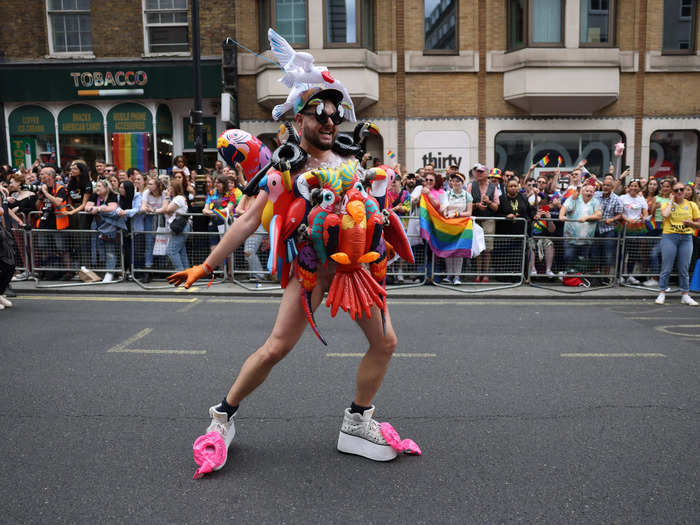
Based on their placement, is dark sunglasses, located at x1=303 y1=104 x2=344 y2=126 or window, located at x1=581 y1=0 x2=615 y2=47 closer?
dark sunglasses, located at x1=303 y1=104 x2=344 y2=126

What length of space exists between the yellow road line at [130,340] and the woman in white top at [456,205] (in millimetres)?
4987

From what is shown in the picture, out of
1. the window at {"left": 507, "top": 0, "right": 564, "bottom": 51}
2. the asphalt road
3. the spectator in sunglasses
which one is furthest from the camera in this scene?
the window at {"left": 507, "top": 0, "right": 564, "bottom": 51}

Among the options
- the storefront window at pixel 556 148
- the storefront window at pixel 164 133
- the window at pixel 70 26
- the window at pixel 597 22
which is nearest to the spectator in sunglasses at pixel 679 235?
the storefront window at pixel 556 148

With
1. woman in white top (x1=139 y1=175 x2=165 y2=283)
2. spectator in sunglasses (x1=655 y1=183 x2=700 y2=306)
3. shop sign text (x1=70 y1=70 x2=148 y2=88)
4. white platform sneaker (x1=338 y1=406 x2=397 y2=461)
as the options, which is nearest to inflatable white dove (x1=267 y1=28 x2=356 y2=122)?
white platform sneaker (x1=338 y1=406 x2=397 y2=461)

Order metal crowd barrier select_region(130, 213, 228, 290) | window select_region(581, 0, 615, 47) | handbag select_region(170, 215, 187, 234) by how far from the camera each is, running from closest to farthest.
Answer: handbag select_region(170, 215, 187, 234) → metal crowd barrier select_region(130, 213, 228, 290) → window select_region(581, 0, 615, 47)

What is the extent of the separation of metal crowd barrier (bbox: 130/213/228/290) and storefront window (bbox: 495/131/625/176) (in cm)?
994

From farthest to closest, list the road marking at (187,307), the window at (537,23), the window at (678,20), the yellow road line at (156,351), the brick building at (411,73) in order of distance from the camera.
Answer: the window at (678,20) < the window at (537,23) < the brick building at (411,73) < the road marking at (187,307) < the yellow road line at (156,351)

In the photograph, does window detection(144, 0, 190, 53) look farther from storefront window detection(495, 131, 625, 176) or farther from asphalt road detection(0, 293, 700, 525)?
asphalt road detection(0, 293, 700, 525)

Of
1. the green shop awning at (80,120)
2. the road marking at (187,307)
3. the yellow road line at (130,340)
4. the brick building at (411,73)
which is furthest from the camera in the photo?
the green shop awning at (80,120)

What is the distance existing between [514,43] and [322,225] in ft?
49.3

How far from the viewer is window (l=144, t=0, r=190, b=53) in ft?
54.5

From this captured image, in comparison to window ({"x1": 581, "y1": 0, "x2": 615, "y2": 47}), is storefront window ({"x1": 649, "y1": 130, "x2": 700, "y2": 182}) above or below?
below

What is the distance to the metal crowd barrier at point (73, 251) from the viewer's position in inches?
390

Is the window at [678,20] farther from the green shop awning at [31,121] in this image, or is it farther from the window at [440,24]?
the green shop awning at [31,121]
